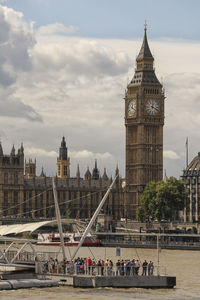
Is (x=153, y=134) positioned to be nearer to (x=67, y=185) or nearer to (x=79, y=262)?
(x=67, y=185)

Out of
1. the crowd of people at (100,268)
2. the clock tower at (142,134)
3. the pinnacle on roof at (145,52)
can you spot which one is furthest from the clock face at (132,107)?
the crowd of people at (100,268)

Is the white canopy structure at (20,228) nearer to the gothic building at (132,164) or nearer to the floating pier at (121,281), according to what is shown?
the floating pier at (121,281)

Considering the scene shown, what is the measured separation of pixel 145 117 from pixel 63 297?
12437 cm

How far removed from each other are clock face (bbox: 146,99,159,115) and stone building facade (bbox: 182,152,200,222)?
12.7 m

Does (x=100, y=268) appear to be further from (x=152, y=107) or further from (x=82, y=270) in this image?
(x=152, y=107)

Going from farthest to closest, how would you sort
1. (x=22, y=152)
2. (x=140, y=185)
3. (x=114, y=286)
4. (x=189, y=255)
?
(x=22, y=152)
(x=140, y=185)
(x=189, y=255)
(x=114, y=286)

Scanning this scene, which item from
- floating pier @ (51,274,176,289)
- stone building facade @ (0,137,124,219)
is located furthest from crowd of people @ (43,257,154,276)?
stone building facade @ (0,137,124,219)

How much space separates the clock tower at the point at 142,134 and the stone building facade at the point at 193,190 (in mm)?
7284

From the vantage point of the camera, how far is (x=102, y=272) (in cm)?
6047

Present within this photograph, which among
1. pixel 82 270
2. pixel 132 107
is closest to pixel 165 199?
pixel 132 107

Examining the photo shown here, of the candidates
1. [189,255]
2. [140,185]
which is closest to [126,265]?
[189,255]

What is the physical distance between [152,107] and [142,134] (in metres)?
5.92

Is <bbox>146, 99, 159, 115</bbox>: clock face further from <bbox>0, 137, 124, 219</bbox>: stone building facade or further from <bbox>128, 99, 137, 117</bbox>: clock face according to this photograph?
<bbox>0, 137, 124, 219</bbox>: stone building facade

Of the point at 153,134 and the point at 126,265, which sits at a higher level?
the point at 153,134
